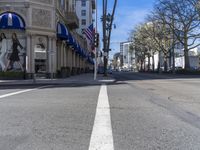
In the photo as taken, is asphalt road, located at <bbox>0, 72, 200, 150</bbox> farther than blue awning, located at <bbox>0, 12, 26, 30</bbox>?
No

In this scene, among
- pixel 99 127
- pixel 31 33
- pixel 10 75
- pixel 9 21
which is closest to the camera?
pixel 99 127

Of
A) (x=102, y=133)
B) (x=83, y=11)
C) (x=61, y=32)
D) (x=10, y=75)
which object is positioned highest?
(x=83, y=11)

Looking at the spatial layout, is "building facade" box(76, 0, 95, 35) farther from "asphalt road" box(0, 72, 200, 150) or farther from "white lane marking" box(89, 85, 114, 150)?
"white lane marking" box(89, 85, 114, 150)

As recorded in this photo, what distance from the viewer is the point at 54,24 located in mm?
45219

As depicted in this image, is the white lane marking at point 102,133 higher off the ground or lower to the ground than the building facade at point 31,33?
lower

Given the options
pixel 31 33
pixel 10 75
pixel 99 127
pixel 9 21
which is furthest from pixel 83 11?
pixel 99 127

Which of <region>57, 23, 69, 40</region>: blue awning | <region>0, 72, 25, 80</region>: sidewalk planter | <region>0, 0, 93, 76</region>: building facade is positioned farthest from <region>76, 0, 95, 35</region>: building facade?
<region>0, 72, 25, 80</region>: sidewalk planter

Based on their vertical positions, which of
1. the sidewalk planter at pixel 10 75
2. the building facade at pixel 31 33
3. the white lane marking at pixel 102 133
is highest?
the building facade at pixel 31 33

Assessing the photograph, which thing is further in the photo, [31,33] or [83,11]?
[83,11]

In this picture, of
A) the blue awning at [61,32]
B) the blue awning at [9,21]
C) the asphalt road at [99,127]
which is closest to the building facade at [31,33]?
the blue awning at [9,21]

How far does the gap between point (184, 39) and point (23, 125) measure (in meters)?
68.9

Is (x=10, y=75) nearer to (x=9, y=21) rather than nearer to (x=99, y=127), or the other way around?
(x=9, y=21)

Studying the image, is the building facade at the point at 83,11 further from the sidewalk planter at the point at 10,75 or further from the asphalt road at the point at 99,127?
the asphalt road at the point at 99,127

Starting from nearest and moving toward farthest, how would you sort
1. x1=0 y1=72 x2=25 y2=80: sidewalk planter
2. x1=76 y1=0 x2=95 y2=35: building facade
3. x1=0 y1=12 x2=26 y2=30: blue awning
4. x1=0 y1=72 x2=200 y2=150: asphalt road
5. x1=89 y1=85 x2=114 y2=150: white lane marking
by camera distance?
x1=89 y1=85 x2=114 y2=150: white lane marking
x1=0 y1=72 x2=200 y2=150: asphalt road
x1=0 y1=72 x2=25 y2=80: sidewalk planter
x1=0 y1=12 x2=26 y2=30: blue awning
x1=76 y1=0 x2=95 y2=35: building facade
